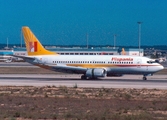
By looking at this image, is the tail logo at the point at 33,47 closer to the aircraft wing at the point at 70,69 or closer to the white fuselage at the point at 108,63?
the white fuselage at the point at 108,63

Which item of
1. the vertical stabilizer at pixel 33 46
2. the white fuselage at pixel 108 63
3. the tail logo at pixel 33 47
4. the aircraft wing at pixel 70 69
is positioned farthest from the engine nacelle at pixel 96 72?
the tail logo at pixel 33 47

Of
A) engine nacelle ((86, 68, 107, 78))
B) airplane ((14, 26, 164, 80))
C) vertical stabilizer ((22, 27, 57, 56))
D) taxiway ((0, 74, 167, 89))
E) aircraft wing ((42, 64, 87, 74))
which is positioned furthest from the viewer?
vertical stabilizer ((22, 27, 57, 56))

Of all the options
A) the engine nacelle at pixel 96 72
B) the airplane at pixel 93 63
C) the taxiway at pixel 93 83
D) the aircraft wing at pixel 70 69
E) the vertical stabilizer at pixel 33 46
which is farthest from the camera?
the vertical stabilizer at pixel 33 46

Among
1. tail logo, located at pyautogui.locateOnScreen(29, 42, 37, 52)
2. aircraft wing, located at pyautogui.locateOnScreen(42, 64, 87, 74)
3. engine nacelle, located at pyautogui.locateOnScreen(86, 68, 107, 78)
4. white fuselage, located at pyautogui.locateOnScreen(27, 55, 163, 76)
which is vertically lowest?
Answer: engine nacelle, located at pyautogui.locateOnScreen(86, 68, 107, 78)

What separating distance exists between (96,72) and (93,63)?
2157mm

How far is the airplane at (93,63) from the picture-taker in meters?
56.2

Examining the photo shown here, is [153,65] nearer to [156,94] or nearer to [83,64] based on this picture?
[83,64]

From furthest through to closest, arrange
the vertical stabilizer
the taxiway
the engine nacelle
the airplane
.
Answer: the vertical stabilizer
the airplane
the engine nacelle
the taxiway

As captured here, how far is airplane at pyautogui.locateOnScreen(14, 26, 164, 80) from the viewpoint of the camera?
56.2m

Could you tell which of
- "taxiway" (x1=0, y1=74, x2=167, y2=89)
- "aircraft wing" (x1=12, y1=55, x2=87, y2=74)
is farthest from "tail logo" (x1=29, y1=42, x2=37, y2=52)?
"taxiway" (x1=0, y1=74, x2=167, y2=89)

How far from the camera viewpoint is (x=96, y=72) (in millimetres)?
55938

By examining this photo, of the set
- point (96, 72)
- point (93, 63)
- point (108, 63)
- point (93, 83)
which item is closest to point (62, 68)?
point (93, 63)

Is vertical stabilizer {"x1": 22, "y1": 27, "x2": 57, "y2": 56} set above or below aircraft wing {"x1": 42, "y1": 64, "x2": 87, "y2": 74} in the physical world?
above

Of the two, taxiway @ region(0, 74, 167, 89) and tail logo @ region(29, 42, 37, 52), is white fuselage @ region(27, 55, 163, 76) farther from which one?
taxiway @ region(0, 74, 167, 89)
